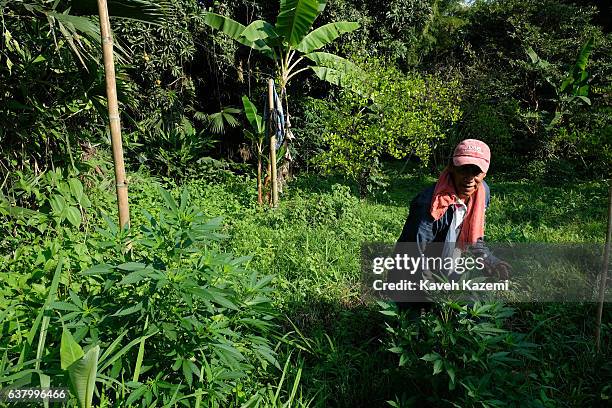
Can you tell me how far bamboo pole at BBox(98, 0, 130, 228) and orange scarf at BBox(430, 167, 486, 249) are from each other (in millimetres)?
1681

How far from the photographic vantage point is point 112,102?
8.07 ft

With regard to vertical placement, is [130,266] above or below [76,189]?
below

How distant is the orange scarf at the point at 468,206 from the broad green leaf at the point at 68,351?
66.9 inches

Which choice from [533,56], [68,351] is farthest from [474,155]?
[533,56]

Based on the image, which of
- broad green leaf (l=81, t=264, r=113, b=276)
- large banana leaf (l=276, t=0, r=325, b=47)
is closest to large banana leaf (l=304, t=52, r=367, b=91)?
large banana leaf (l=276, t=0, r=325, b=47)

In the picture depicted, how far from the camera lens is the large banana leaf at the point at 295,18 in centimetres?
579

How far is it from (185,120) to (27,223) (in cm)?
559

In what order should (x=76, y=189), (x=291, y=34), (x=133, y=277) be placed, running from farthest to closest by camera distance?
(x=291, y=34)
(x=76, y=189)
(x=133, y=277)

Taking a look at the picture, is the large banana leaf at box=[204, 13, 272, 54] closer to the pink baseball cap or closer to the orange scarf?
the orange scarf

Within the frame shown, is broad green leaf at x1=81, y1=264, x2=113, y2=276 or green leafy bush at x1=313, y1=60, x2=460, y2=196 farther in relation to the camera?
green leafy bush at x1=313, y1=60, x2=460, y2=196

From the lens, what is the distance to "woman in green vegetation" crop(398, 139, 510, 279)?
219cm

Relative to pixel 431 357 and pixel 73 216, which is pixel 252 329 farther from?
pixel 73 216

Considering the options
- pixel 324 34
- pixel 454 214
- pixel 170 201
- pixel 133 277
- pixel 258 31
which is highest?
pixel 324 34

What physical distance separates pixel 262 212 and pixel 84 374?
15.0 feet
